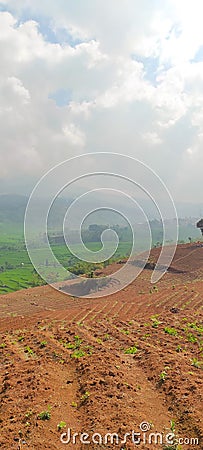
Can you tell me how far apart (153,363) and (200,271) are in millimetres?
19983

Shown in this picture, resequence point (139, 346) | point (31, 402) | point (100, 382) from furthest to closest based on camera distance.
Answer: point (139, 346) → point (100, 382) → point (31, 402)

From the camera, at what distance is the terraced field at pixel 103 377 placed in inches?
251

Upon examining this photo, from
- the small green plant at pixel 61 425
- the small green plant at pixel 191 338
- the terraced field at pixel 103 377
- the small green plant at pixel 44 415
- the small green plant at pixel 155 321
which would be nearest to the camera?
the terraced field at pixel 103 377

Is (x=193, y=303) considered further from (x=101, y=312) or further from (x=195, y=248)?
(x=195, y=248)

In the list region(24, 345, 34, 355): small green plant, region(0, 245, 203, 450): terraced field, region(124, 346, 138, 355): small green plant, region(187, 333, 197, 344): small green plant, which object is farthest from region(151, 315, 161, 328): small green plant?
A: region(24, 345, 34, 355): small green plant

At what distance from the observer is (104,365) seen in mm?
9141

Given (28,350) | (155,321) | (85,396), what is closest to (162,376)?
(85,396)

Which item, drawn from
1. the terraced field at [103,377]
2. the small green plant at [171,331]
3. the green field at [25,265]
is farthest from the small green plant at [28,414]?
the green field at [25,265]

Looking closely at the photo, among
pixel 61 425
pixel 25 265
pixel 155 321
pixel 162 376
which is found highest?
pixel 25 265

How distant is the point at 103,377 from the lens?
847 cm

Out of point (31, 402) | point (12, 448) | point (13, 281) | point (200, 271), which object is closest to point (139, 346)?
point (31, 402)

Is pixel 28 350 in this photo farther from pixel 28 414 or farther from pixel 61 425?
pixel 61 425

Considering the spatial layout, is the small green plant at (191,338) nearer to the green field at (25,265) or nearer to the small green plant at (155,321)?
the small green plant at (155,321)

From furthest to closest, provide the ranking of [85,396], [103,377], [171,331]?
[171,331] < [103,377] < [85,396]
